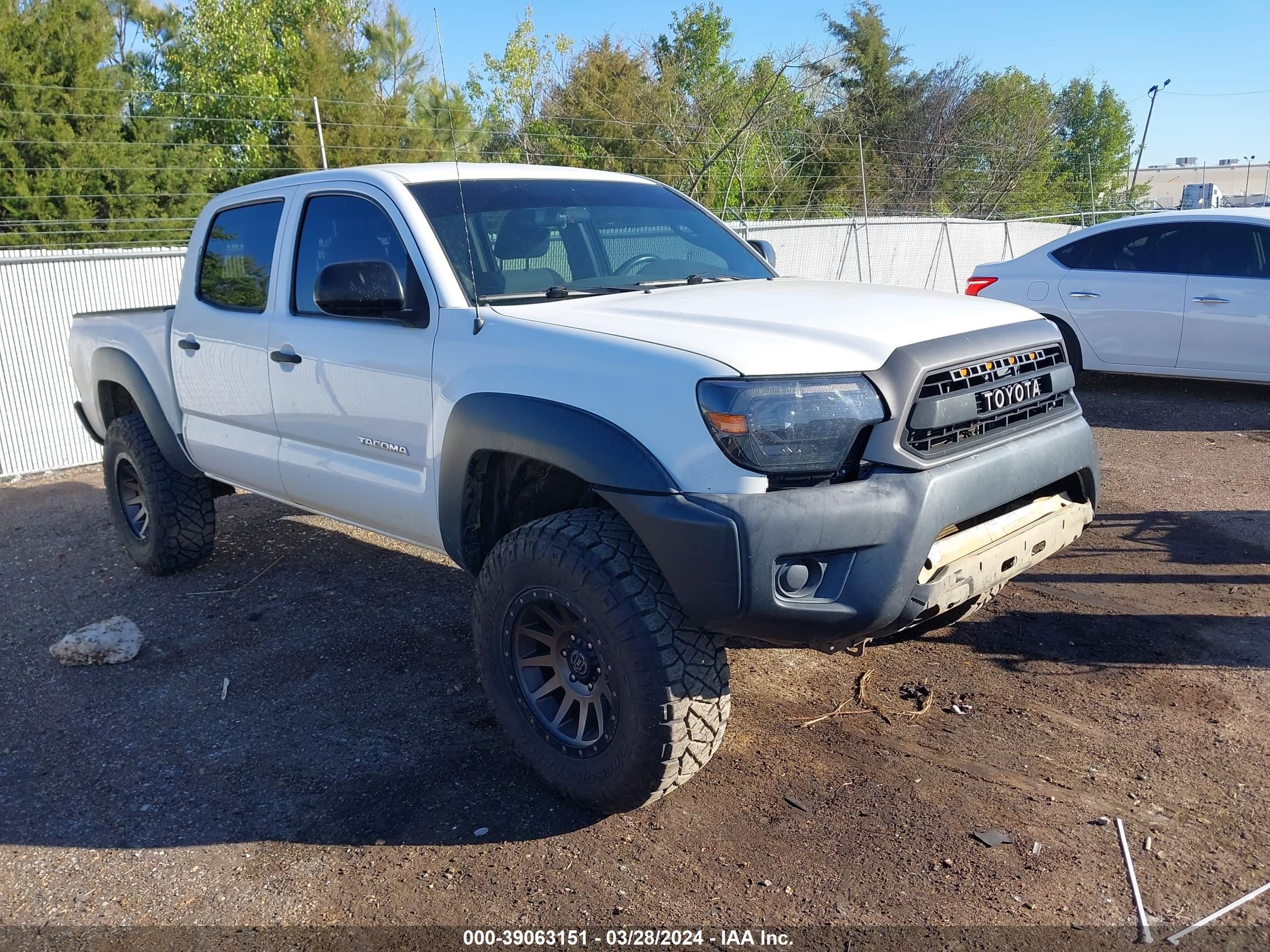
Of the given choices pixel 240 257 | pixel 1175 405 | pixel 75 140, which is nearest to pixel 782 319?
pixel 240 257

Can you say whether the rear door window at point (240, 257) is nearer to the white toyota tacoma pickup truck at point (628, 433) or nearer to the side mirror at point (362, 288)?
the white toyota tacoma pickup truck at point (628, 433)

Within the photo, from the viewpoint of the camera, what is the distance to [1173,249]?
8602 millimetres

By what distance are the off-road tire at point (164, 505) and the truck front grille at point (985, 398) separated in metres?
3.98

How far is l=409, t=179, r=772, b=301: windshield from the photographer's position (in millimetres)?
3848

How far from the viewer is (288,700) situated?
425 centimetres

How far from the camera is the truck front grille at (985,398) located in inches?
120

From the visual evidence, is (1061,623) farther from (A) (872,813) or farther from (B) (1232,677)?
(A) (872,813)

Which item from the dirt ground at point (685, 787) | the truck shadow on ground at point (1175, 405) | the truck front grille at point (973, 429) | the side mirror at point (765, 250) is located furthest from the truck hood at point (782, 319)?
the truck shadow on ground at point (1175, 405)

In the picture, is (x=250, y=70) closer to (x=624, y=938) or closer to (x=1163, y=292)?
(x=1163, y=292)

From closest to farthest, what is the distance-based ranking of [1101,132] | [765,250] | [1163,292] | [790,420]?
[790,420] < [765,250] < [1163,292] < [1101,132]

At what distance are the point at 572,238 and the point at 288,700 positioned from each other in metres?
2.17

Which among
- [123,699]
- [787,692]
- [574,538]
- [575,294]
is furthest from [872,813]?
[123,699]

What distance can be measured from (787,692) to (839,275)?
12706mm

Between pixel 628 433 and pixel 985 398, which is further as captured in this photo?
pixel 985 398
